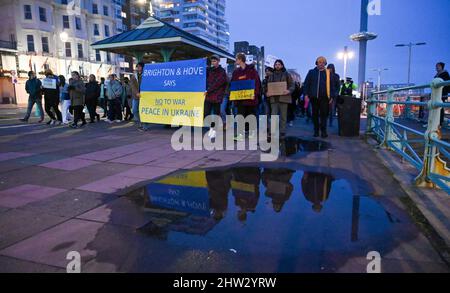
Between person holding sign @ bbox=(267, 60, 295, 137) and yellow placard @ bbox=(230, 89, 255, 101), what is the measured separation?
1.74ft

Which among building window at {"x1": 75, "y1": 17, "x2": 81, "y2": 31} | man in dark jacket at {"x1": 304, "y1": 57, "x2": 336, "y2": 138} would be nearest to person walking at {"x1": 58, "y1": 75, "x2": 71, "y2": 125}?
man in dark jacket at {"x1": 304, "y1": 57, "x2": 336, "y2": 138}

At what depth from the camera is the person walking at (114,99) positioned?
12773mm

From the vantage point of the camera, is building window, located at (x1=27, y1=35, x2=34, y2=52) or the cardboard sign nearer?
the cardboard sign

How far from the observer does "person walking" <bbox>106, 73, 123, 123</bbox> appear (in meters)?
12.8

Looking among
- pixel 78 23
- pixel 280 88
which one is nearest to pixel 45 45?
pixel 78 23

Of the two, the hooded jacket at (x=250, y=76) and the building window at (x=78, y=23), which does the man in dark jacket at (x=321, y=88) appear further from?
the building window at (x=78, y=23)

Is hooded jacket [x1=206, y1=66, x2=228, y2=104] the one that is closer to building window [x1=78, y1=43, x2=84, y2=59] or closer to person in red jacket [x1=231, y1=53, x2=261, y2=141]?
person in red jacket [x1=231, y1=53, x2=261, y2=141]

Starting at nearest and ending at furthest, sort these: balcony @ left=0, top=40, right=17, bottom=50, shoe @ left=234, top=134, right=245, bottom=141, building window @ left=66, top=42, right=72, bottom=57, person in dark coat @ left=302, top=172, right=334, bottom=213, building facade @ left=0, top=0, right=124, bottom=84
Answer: person in dark coat @ left=302, top=172, right=334, bottom=213, shoe @ left=234, top=134, right=245, bottom=141, balcony @ left=0, top=40, right=17, bottom=50, building facade @ left=0, top=0, right=124, bottom=84, building window @ left=66, top=42, right=72, bottom=57

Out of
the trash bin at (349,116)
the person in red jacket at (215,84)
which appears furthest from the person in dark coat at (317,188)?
the trash bin at (349,116)

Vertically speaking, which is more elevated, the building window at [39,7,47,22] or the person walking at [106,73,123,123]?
the building window at [39,7,47,22]

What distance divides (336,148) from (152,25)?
10.7 metres


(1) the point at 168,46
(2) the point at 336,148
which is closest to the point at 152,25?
(1) the point at 168,46

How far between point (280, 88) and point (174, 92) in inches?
114

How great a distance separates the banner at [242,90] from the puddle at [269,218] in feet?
12.7
